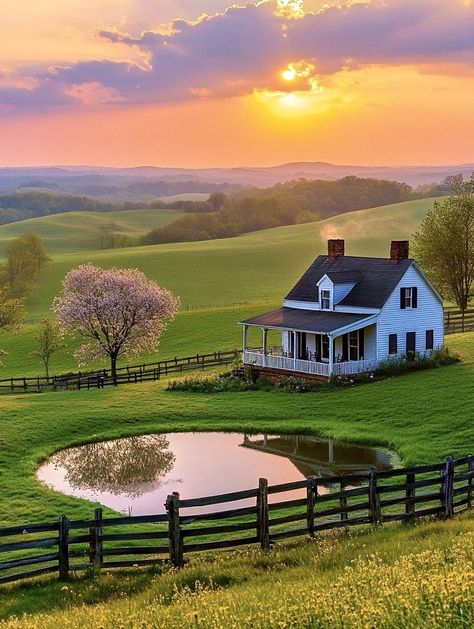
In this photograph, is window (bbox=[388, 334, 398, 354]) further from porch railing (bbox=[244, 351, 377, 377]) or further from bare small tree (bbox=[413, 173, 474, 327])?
bare small tree (bbox=[413, 173, 474, 327])

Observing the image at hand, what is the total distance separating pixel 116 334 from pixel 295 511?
124 feet

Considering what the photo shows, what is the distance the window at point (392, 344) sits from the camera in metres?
49.5

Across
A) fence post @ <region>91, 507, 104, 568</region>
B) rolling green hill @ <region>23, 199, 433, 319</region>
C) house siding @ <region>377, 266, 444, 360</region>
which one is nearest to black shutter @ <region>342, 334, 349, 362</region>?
house siding @ <region>377, 266, 444, 360</region>

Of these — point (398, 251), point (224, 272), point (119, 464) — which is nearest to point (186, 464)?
point (119, 464)

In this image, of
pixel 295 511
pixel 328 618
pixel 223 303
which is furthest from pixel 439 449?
pixel 223 303

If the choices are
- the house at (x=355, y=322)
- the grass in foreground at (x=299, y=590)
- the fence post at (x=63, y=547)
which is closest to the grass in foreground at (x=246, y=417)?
the house at (x=355, y=322)

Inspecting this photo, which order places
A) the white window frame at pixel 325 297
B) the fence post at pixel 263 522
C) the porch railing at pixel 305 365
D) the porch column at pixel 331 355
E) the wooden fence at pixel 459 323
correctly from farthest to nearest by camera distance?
the wooden fence at pixel 459 323 → the white window frame at pixel 325 297 → the porch railing at pixel 305 365 → the porch column at pixel 331 355 → the fence post at pixel 263 522

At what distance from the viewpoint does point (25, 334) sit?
83188 millimetres

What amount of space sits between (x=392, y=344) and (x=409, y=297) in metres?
3.46

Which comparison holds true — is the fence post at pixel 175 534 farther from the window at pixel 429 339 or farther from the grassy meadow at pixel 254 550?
the window at pixel 429 339

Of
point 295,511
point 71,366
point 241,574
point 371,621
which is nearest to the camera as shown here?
point 371,621

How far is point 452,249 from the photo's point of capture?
234ft

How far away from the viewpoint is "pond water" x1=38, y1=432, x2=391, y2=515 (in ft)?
92.4

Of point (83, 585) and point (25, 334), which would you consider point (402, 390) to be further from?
point (25, 334)
